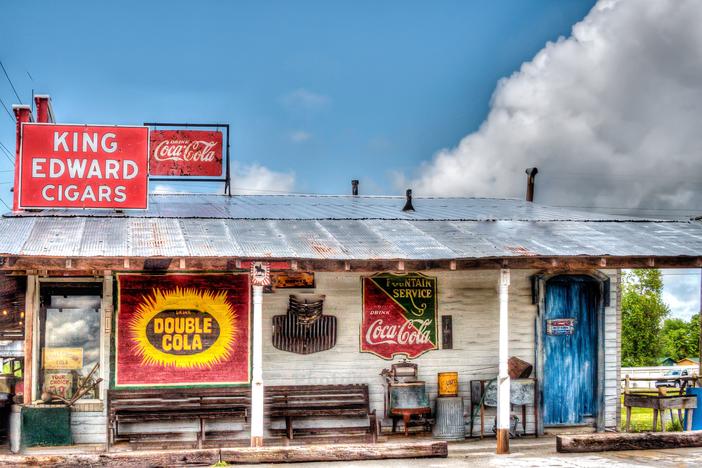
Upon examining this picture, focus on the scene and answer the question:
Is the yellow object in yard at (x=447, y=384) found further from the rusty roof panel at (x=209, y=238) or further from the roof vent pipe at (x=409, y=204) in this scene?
the rusty roof panel at (x=209, y=238)

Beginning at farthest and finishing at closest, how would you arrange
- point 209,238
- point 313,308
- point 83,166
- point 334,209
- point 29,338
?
1. point 334,209
2. point 83,166
3. point 313,308
4. point 29,338
5. point 209,238

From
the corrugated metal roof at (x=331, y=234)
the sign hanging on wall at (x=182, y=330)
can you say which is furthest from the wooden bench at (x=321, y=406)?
the corrugated metal roof at (x=331, y=234)

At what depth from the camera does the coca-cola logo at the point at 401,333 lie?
13695 millimetres

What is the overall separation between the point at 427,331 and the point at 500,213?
3411 mm

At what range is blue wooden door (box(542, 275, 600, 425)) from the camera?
1440cm

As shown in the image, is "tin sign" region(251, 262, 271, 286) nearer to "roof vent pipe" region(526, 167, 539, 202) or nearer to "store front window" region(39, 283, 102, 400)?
"store front window" region(39, 283, 102, 400)

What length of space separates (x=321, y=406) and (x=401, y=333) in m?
1.70

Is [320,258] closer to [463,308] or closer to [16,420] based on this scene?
[463,308]

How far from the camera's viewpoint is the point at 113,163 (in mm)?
14141

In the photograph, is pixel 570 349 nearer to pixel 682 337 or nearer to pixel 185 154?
pixel 185 154

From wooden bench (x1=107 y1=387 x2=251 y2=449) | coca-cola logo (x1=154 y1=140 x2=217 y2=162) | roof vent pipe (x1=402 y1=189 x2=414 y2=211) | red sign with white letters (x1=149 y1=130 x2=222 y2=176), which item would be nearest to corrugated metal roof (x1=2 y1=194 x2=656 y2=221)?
roof vent pipe (x1=402 y1=189 x2=414 y2=211)

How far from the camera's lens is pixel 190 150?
18.0 meters

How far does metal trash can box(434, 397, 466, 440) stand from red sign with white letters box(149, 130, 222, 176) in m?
7.29

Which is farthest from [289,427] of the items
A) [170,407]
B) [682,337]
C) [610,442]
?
[682,337]
